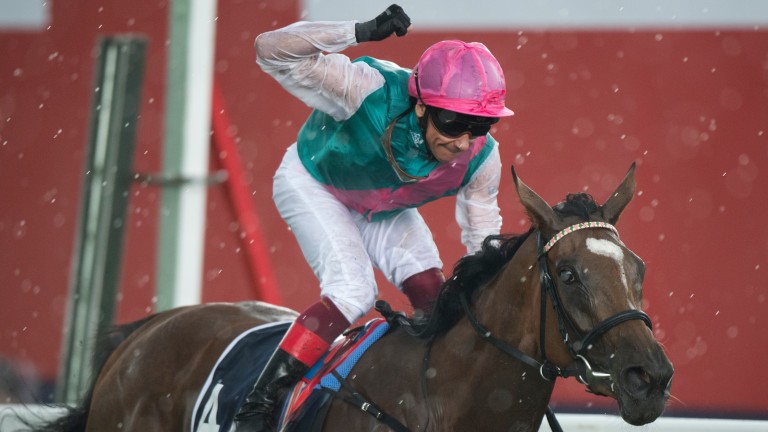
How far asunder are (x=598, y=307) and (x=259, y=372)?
122 centimetres

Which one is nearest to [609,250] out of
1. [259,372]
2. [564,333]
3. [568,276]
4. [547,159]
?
[568,276]

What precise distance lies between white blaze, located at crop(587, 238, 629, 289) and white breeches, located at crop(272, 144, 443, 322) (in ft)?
2.66

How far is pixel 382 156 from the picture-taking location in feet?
9.95

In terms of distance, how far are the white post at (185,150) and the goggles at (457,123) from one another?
231 cm

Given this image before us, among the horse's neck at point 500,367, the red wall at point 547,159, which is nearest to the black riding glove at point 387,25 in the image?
the horse's neck at point 500,367

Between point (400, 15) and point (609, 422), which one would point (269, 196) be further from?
point (400, 15)

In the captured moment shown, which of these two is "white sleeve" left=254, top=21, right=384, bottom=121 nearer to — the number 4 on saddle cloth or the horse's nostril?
the number 4 on saddle cloth

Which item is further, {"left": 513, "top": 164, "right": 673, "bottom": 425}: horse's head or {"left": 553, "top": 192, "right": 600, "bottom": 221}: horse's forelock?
{"left": 553, "top": 192, "right": 600, "bottom": 221}: horse's forelock

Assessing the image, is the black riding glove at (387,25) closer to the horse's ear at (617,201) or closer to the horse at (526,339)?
the horse at (526,339)

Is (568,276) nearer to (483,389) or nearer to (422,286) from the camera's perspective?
(483,389)

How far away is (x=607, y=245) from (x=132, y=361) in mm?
1833

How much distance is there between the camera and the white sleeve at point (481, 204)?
3178 mm

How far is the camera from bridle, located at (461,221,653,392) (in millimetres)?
2270

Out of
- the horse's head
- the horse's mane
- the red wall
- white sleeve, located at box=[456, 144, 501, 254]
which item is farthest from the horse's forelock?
the red wall
